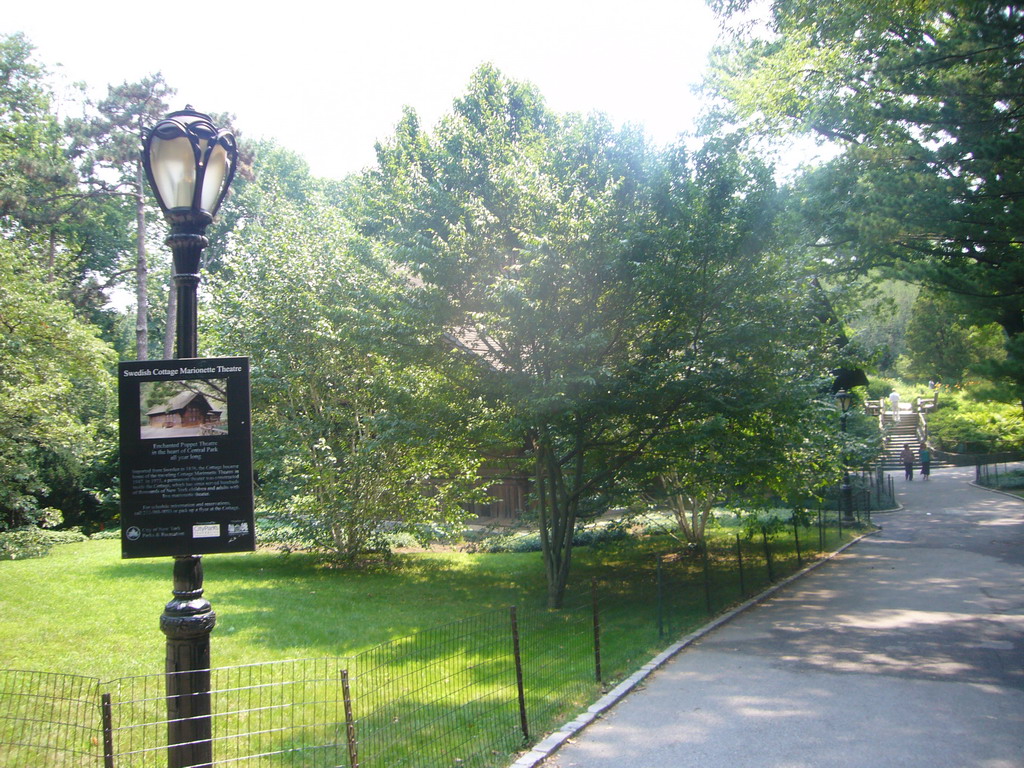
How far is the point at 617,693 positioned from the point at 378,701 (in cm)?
229

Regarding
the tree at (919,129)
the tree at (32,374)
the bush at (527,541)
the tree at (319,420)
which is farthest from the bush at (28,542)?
the tree at (919,129)

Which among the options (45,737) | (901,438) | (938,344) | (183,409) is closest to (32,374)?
(45,737)

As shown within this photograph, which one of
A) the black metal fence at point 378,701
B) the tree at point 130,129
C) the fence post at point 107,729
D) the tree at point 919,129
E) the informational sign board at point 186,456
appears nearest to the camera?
the fence post at point 107,729

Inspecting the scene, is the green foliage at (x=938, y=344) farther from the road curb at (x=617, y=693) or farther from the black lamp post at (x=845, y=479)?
the road curb at (x=617, y=693)

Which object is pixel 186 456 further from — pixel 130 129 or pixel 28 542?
pixel 130 129

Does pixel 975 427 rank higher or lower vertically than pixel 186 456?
higher

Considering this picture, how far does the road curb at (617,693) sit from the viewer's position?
631 cm

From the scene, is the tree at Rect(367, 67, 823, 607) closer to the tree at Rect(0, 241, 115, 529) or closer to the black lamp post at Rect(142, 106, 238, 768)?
the black lamp post at Rect(142, 106, 238, 768)

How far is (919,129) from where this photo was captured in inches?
651

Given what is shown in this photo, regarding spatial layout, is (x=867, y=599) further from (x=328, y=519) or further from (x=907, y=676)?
(x=328, y=519)

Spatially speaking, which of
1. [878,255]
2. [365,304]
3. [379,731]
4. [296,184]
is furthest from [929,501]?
[296,184]

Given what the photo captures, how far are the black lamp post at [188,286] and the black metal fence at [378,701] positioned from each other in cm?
31

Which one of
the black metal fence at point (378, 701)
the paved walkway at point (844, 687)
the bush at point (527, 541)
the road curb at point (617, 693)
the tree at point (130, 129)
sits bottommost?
the paved walkway at point (844, 687)

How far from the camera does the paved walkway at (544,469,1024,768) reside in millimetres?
6430
